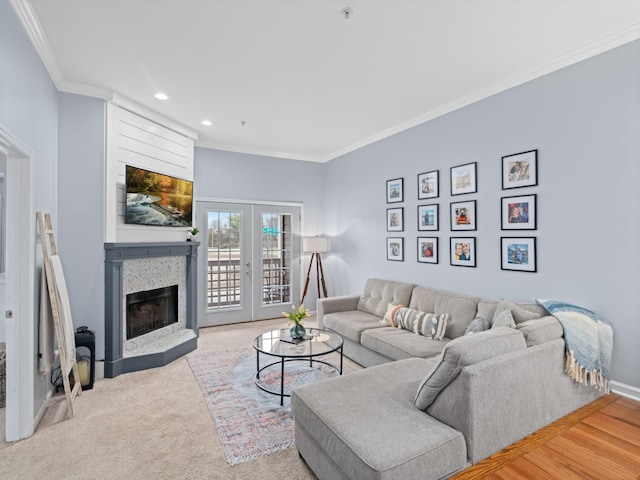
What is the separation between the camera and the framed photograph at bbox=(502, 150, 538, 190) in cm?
311

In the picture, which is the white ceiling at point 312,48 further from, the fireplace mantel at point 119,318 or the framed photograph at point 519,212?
the fireplace mantel at point 119,318

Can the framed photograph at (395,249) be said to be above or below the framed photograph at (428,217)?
below

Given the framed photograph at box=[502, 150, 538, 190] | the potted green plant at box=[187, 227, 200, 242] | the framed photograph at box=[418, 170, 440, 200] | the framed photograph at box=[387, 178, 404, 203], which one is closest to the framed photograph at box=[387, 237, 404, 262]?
the framed photograph at box=[387, 178, 404, 203]

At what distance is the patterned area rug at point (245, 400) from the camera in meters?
2.35

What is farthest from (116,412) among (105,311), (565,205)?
(565,205)

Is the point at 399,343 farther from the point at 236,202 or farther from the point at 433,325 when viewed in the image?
the point at 236,202

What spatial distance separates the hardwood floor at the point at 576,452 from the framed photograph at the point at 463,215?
6.23ft

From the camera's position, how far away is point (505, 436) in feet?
6.17

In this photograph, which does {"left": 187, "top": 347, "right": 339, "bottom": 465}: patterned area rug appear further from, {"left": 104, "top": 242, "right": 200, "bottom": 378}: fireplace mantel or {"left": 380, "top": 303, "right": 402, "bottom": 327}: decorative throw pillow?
{"left": 380, "top": 303, "right": 402, "bottom": 327}: decorative throw pillow

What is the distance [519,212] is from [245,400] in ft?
10.0

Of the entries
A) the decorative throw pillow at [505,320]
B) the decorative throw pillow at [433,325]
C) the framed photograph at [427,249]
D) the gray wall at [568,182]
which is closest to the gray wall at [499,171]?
the gray wall at [568,182]

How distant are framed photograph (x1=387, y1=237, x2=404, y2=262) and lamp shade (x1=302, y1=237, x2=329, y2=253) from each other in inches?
55.1

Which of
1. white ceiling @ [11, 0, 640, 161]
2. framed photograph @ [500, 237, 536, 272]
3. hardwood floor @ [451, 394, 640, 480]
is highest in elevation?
white ceiling @ [11, 0, 640, 161]

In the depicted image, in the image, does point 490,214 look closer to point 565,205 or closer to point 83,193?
point 565,205
